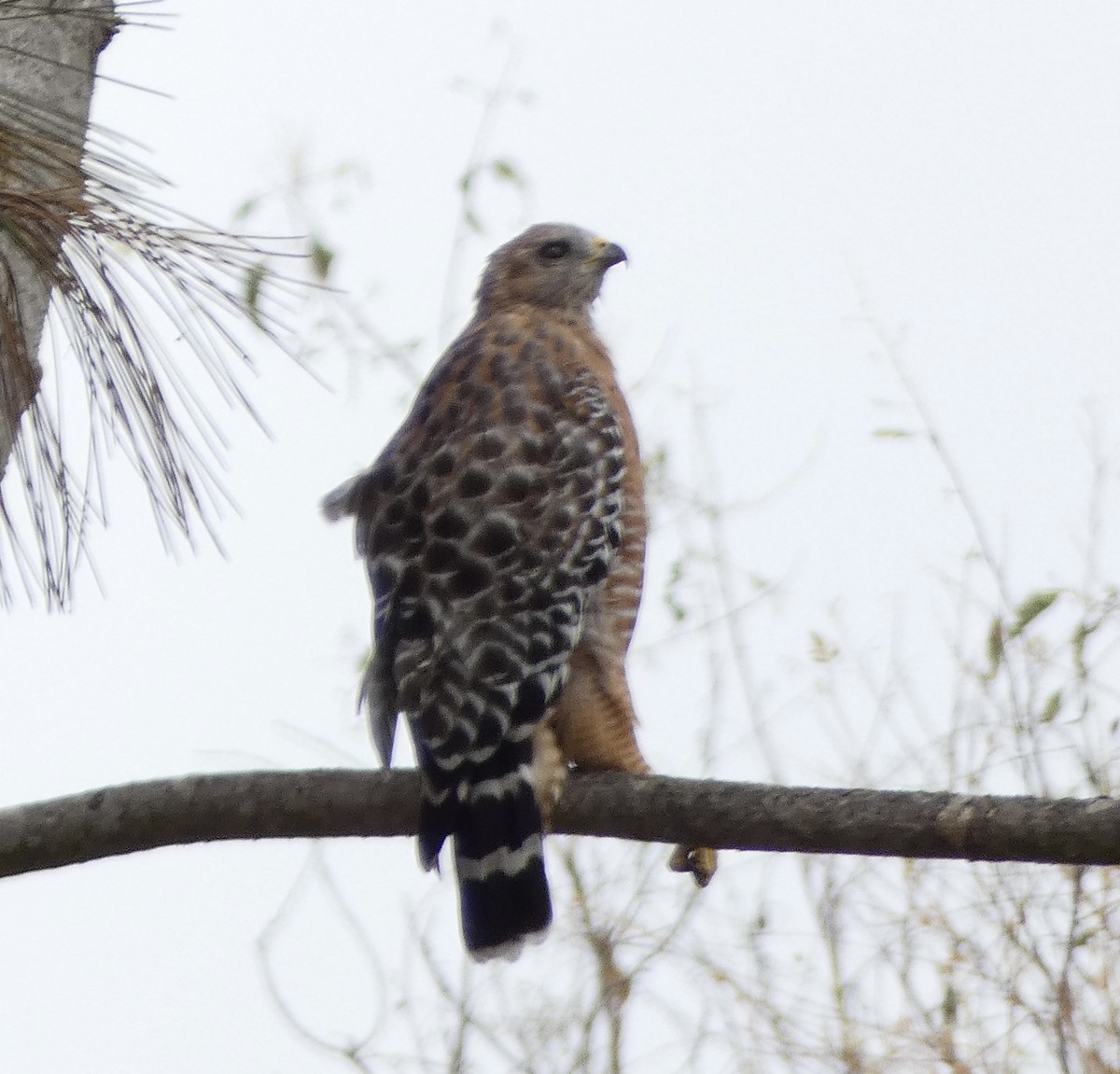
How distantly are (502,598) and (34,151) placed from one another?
1.15 metres

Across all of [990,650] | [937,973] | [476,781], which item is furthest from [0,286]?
[937,973]

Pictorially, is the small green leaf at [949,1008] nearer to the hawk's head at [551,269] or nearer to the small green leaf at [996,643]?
the small green leaf at [996,643]

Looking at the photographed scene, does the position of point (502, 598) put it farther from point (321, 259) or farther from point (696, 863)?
point (321, 259)

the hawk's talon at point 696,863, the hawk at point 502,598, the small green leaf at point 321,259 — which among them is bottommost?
the hawk's talon at point 696,863

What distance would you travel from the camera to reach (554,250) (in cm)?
452

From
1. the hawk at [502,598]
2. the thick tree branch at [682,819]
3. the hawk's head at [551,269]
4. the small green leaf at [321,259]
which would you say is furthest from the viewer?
the small green leaf at [321,259]

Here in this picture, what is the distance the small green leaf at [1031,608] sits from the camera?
4.16 metres

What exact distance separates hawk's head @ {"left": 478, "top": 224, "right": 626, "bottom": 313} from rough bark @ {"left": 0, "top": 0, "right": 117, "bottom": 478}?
1.63 m

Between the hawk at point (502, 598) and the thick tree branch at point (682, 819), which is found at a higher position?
the hawk at point (502, 598)

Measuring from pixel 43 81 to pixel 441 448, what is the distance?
1.09 meters

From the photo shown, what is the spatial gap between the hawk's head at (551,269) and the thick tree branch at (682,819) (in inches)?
83.8

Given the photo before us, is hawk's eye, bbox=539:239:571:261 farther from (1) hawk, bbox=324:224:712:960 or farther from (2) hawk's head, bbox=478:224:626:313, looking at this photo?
(1) hawk, bbox=324:224:712:960

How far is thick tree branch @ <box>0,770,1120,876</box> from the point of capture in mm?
2184

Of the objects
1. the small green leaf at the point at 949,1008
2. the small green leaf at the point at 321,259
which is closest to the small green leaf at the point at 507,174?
the small green leaf at the point at 321,259
